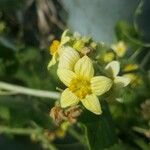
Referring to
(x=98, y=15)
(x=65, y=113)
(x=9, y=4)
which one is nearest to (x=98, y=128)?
(x=65, y=113)

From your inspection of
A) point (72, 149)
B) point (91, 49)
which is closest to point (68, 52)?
point (91, 49)

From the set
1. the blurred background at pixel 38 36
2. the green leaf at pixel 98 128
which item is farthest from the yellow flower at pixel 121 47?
the green leaf at pixel 98 128

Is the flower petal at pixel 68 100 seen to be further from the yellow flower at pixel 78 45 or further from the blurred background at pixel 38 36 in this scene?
the blurred background at pixel 38 36

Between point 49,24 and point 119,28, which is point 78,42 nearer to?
point 119,28

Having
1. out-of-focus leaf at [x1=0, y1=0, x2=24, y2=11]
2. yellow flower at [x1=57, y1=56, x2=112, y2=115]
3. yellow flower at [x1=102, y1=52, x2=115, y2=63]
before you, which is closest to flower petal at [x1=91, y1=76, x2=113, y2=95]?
yellow flower at [x1=57, y1=56, x2=112, y2=115]

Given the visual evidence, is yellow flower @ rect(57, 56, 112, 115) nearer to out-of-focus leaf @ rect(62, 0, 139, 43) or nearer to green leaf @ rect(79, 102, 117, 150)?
green leaf @ rect(79, 102, 117, 150)

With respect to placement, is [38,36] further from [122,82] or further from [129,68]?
[122,82]

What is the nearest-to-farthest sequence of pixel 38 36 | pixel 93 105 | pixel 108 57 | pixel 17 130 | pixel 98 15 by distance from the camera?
pixel 93 105
pixel 108 57
pixel 98 15
pixel 17 130
pixel 38 36
